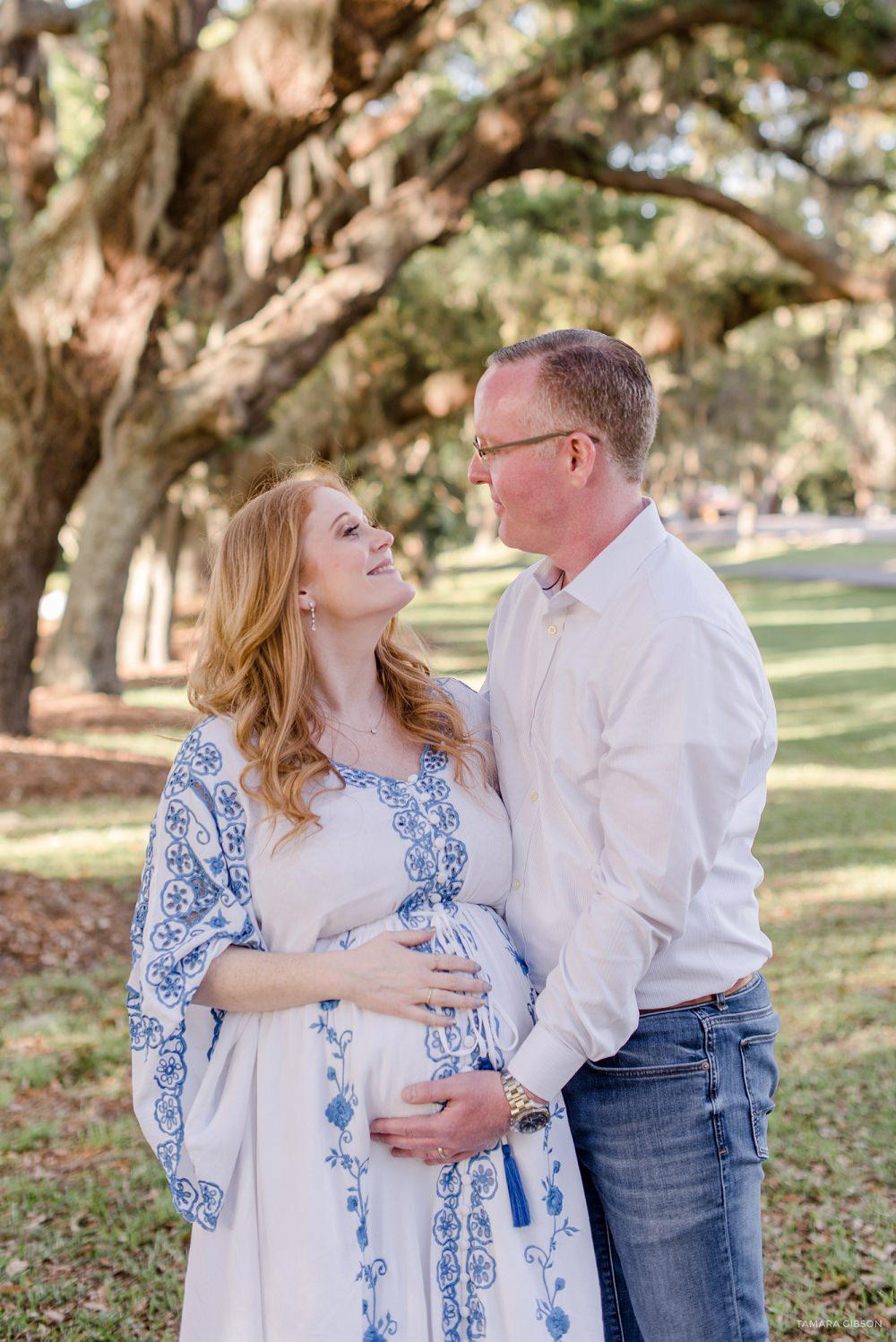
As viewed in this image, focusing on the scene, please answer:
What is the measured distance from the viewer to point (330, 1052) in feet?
7.75

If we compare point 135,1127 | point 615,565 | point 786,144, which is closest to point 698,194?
point 786,144

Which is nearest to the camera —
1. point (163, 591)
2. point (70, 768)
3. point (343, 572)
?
point (343, 572)

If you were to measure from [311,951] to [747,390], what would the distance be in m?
38.0

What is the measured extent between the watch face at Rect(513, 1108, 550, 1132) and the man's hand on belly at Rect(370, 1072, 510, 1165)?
0.08ft

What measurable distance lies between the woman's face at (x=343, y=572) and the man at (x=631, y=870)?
29 centimetres

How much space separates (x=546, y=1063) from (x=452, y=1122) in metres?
0.20

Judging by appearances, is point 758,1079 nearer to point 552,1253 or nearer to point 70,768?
point 552,1253

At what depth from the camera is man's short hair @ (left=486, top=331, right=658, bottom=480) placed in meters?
2.42

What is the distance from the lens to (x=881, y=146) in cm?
1511

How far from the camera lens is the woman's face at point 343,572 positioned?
2703 millimetres

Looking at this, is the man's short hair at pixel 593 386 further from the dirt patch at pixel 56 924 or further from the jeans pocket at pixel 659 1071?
the dirt patch at pixel 56 924

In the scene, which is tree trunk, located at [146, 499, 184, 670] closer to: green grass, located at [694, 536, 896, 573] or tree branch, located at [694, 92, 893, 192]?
tree branch, located at [694, 92, 893, 192]

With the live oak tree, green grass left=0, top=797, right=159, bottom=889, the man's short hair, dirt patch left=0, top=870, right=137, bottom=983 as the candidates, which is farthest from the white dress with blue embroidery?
the live oak tree

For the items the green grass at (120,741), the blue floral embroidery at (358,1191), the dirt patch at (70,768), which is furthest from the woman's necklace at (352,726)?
the green grass at (120,741)
